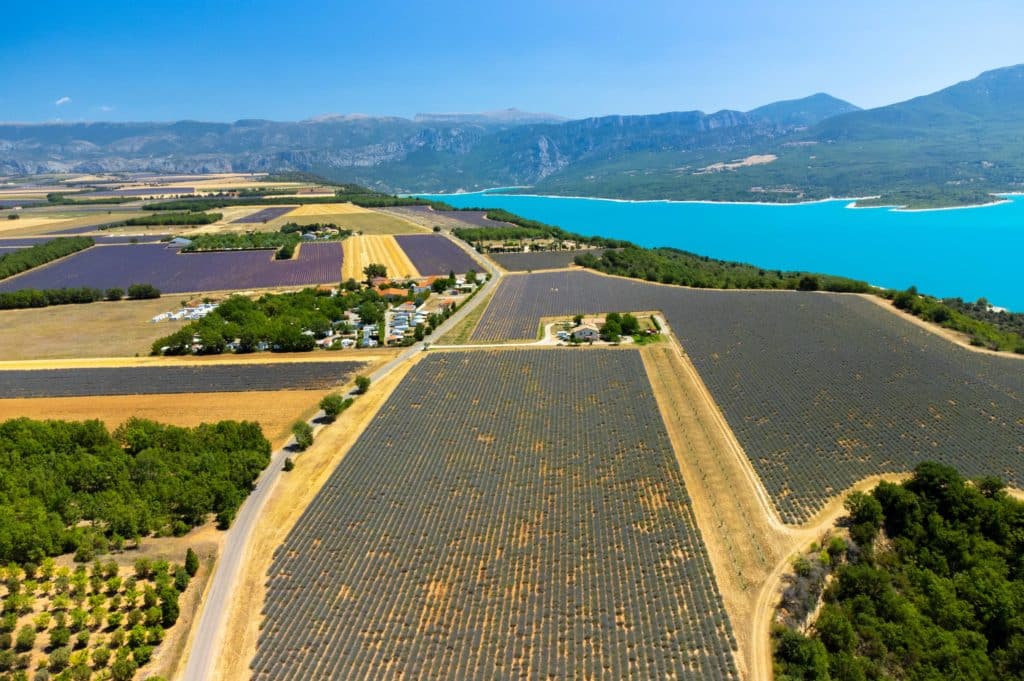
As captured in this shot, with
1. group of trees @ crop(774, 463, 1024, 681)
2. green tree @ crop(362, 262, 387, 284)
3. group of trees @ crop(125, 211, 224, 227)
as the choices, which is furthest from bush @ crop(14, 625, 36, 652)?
group of trees @ crop(125, 211, 224, 227)

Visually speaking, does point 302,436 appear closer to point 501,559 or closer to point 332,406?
point 332,406

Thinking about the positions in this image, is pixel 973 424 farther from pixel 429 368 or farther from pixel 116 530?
pixel 116 530

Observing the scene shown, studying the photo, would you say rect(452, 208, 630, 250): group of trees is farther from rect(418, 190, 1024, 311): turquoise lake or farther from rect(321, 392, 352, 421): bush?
rect(321, 392, 352, 421): bush

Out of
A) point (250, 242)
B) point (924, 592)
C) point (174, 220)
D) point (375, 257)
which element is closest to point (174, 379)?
point (924, 592)

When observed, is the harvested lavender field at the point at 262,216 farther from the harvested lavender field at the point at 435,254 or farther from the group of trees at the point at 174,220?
the harvested lavender field at the point at 435,254

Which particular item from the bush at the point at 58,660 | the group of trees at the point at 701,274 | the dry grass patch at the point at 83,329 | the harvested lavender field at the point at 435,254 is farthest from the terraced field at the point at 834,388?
the dry grass patch at the point at 83,329
